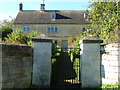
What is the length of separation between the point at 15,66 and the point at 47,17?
25990 mm

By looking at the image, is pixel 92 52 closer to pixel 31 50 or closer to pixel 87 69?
pixel 87 69

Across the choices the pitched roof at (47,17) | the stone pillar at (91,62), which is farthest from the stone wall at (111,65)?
the pitched roof at (47,17)

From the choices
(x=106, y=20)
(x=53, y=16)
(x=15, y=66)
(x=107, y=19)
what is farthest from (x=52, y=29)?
(x=15, y=66)

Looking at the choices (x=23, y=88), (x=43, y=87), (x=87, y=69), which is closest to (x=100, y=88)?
(x=87, y=69)

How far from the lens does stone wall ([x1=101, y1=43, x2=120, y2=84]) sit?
18.9ft

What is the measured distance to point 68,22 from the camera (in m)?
29.9

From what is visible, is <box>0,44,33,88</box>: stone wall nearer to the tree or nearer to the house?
the tree

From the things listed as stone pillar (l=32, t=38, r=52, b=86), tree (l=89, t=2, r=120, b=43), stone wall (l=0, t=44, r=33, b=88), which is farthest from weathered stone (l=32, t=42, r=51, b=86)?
tree (l=89, t=2, r=120, b=43)

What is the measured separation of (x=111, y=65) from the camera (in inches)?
231

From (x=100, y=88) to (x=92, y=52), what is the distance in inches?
51.3

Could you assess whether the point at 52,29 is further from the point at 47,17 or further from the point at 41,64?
the point at 41,64

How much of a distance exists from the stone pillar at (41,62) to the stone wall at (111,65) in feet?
6.55

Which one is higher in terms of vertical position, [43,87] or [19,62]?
[19,62]

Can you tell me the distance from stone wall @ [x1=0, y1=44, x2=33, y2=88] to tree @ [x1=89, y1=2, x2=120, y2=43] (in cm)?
435
